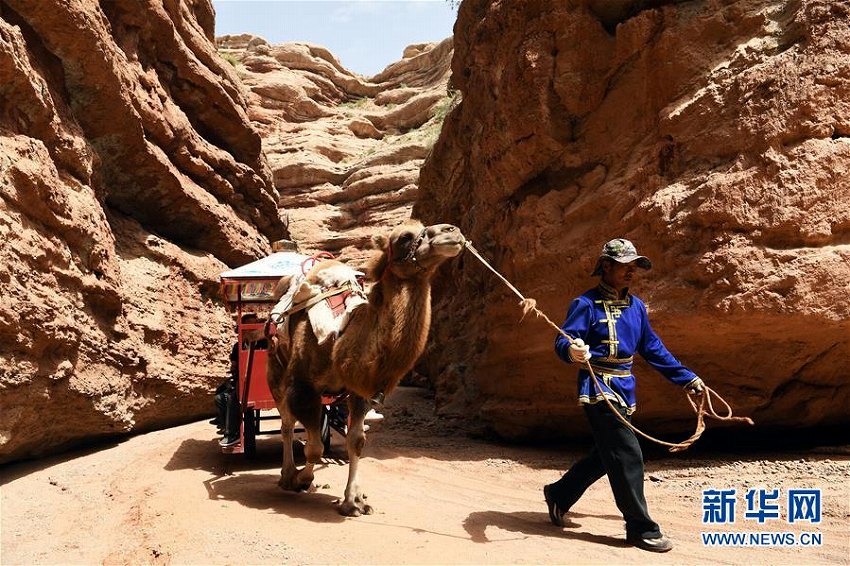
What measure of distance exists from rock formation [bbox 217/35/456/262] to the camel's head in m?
16.4

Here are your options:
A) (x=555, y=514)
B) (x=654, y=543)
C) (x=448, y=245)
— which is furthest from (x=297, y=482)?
(x=654, y=543)

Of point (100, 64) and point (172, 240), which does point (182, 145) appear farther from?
point (100, 64)

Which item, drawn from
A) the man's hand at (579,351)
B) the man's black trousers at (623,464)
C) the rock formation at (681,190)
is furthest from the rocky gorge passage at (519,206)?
the man's hand at (579,351)

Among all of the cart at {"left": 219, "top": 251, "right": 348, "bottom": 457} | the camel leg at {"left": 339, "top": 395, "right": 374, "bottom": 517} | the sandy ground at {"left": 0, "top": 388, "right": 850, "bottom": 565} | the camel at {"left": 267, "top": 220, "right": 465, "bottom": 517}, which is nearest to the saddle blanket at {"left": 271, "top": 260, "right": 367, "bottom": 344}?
the camel at {"left": 267, "top": 220, "right": 465, "bottom": 517}

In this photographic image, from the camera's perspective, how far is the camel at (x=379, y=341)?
15.2 ft

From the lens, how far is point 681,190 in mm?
6008

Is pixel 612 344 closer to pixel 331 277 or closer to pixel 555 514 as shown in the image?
pixel 555 514

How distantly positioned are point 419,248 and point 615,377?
182cm

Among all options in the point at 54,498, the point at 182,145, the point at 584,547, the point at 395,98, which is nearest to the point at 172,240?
the point at 182,145

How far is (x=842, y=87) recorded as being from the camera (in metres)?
5.45

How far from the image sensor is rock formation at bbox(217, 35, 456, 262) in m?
24.8

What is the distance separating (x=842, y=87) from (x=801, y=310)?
2.23 meters

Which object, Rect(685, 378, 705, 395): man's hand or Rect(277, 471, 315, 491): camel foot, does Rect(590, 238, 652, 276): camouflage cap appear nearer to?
Rect(685, 378, 705, 395): man's hand

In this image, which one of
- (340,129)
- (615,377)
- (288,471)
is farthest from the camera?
(340,129)
